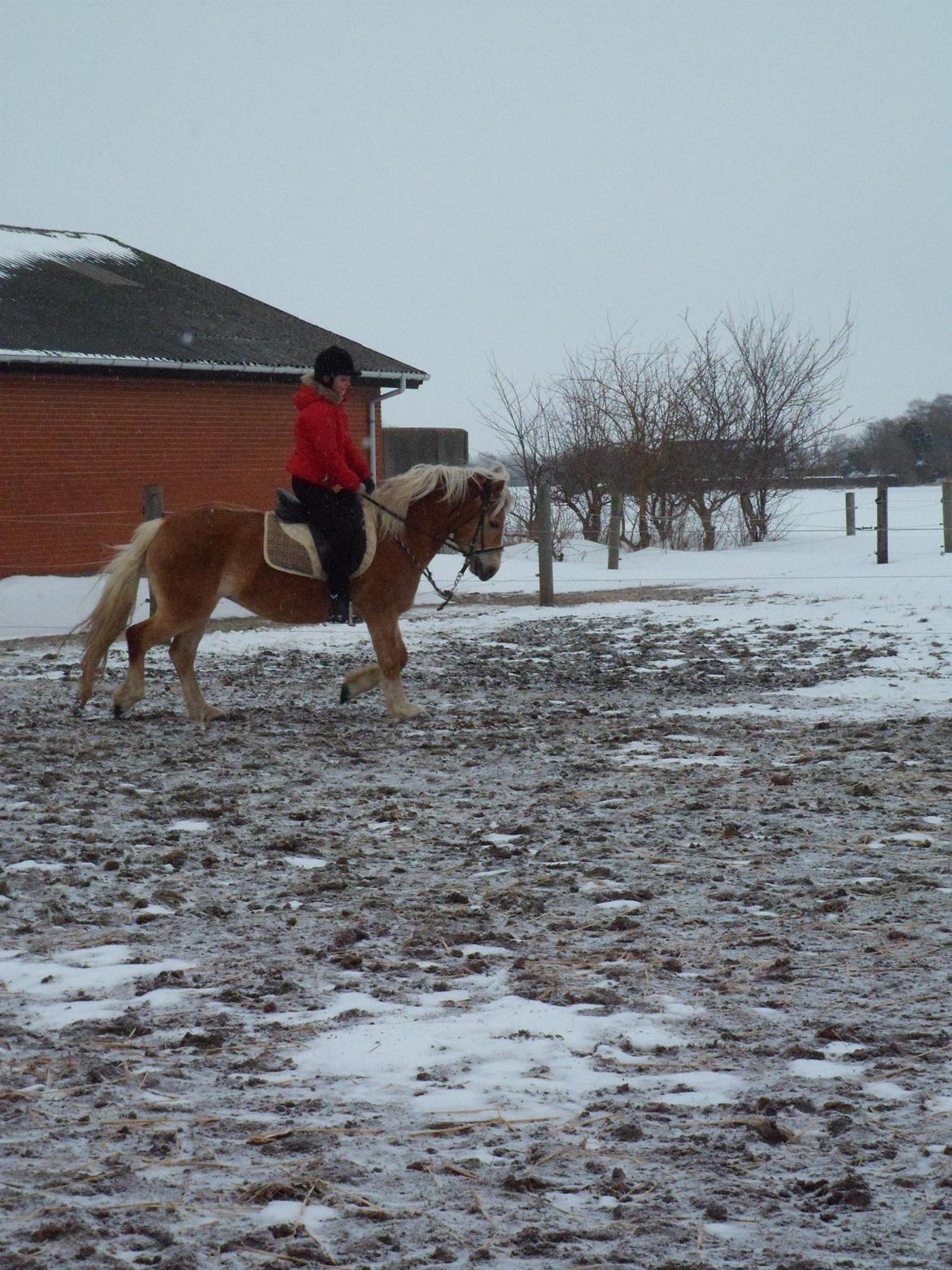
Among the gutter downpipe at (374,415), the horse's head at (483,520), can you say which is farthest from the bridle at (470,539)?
the gutter downpipe at (374,415)

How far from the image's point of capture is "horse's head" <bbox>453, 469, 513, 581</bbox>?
8930 millimetres

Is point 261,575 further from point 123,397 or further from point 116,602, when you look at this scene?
point 123,397

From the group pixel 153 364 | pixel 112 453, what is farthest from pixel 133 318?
pixel 112 453

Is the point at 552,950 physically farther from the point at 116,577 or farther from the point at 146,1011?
the point at 116,577

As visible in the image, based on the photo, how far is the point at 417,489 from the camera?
882 cm

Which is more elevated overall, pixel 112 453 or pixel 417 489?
pixel 112 453

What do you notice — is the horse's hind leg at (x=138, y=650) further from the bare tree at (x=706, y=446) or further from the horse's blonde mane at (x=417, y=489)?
the bare tree at (x=706, y=446)

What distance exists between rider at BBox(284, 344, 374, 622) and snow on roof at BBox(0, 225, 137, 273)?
14795mm

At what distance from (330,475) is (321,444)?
228 millimetres

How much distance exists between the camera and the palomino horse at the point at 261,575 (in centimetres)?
851

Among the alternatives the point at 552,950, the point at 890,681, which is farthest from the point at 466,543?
the point at 552,950

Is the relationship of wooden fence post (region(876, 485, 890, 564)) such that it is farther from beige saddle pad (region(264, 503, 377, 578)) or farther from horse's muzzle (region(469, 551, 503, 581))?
beige saddle pad (region(264, 503, 377, 578))

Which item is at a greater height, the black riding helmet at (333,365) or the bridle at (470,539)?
the black riding helmet at (333,365)

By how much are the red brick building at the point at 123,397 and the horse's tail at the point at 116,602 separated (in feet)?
32.6
